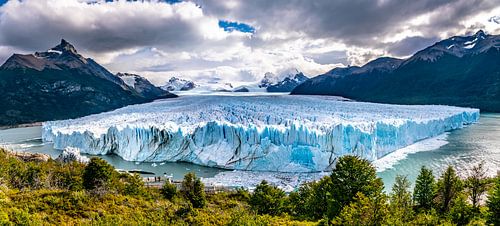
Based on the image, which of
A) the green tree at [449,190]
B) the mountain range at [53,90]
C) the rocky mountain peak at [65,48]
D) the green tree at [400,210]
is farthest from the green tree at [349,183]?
the rocky mountain peak at [65,48]

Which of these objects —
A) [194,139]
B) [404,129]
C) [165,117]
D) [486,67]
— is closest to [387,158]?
[404,129]

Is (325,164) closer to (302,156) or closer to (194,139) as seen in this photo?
(302,156)

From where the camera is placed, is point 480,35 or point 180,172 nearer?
point 180,172

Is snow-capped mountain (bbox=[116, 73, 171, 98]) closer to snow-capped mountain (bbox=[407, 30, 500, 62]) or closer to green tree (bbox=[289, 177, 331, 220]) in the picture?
snow-capped mountain (bbox=[407, 30, 500, 62])

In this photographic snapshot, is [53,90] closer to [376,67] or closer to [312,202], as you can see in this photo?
[312,202]

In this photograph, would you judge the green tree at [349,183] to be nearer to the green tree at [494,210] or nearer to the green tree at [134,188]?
the green tree at [494,210]

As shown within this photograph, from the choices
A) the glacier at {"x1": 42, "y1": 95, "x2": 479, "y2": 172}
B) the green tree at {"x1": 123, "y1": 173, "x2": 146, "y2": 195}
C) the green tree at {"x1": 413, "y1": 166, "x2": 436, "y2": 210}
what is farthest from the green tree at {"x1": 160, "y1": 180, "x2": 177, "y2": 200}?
the green tree at {"x1": 413, "y1": 166, "x2": 436, "y2": 210}
